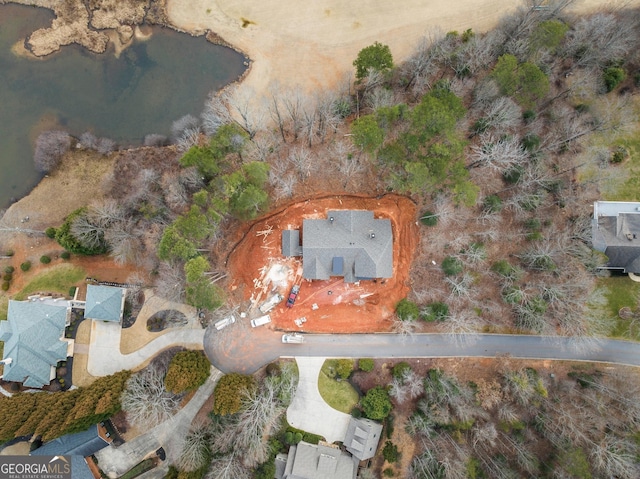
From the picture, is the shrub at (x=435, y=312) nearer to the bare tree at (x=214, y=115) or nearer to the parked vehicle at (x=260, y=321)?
the parked vehicle at (x=260, y=321)

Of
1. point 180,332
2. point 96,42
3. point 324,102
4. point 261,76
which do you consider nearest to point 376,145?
point 324,102

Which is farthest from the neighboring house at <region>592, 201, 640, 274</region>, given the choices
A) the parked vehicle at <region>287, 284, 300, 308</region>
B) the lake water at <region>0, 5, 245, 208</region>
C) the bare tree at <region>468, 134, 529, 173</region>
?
the lake water at <region>0, 5, 245, 208</region>

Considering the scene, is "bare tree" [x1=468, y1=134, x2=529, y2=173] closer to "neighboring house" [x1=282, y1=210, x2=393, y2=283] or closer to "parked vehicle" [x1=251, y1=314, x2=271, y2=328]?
"neighboring house" [x1=282, y1=210, x2=393, y2=283]

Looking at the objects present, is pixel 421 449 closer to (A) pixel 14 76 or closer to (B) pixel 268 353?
(B) pixel 268 353

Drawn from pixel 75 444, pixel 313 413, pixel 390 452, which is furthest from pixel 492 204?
pixel 75 444

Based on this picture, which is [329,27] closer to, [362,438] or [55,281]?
[55,281]

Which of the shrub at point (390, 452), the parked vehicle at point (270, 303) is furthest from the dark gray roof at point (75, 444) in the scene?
the shrub at point (390, 452)
